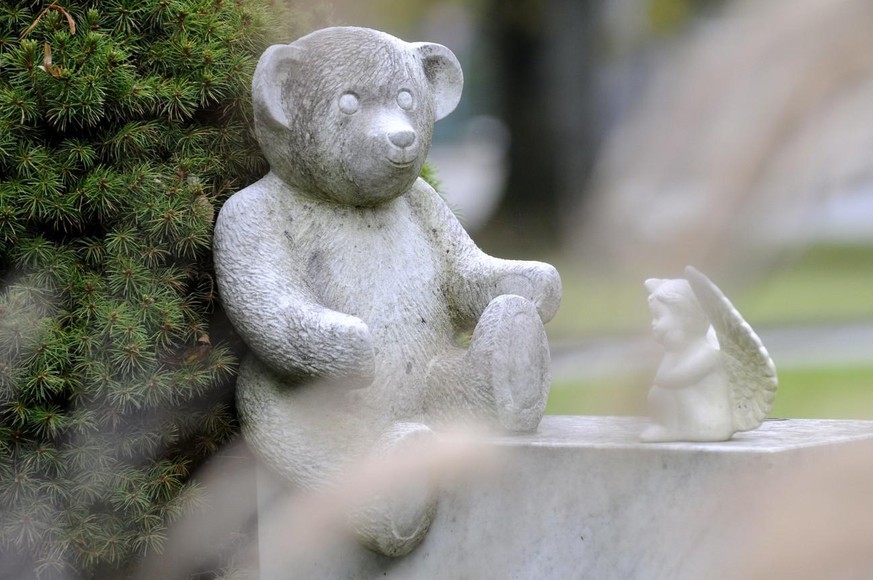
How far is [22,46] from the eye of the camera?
6.19 ft

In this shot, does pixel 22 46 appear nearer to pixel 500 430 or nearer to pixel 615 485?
pixel 500 430

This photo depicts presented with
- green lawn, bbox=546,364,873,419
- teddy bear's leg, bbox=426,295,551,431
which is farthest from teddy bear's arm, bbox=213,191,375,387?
A: green lawn, bbox=546,364,873,419

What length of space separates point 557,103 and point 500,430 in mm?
1715

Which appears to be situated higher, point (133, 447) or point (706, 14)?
point (706, 14)

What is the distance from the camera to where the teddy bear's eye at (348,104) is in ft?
6.64

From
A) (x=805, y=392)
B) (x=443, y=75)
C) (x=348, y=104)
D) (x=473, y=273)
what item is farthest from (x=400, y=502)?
(x=805, y=392)

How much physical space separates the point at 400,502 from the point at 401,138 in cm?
67

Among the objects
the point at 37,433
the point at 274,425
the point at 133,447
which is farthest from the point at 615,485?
the point at 37,433

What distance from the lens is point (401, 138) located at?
1996 mm

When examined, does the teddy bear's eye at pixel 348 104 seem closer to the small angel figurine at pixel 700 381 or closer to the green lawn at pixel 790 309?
the small angel figurine at pixel 700 381

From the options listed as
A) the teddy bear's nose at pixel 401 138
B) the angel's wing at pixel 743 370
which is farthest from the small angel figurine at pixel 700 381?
the teddy bear's nose at pixel 401 138

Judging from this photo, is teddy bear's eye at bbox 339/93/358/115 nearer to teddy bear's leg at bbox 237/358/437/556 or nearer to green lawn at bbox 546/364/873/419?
teddy bear's leg at bbox 237/358/437/556

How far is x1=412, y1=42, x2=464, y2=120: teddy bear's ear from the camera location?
7.27 feet

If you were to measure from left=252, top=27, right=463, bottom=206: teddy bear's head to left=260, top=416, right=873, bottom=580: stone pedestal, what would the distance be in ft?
1.84
